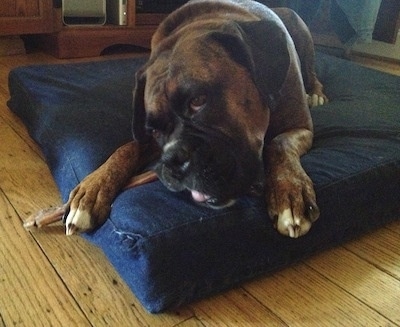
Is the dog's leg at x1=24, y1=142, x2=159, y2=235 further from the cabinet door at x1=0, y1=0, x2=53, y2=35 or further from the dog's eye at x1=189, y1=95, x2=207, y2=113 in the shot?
the cabinet door at x1=0, y1=0, x2=53, y2=35

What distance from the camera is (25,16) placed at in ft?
10.6

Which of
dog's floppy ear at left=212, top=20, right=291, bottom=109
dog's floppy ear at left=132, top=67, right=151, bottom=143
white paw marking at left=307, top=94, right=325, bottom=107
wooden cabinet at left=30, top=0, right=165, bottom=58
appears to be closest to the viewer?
dog's floppy ear at left=212, top=20, right=291, bottom=109

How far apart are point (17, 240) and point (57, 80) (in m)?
0.97

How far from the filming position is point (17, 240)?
51.3 inches

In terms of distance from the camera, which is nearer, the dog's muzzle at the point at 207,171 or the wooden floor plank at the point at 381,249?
the dog's muzzle at the point at 207,171

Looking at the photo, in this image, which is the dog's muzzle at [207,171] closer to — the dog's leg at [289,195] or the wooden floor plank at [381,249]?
the dog's leg at [289,195]

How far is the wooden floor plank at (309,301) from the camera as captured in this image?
107 cm

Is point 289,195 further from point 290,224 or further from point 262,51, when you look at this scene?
point 262,51

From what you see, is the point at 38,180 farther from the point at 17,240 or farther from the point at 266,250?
the point at 266,250

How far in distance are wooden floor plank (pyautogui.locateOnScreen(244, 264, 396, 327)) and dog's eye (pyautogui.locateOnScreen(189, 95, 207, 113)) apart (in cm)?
44

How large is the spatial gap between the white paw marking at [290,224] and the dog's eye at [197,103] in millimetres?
313

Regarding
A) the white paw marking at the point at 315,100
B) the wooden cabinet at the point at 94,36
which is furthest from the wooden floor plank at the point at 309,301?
the wooden cabinet at the point at 94,36

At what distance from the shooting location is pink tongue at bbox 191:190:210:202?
1164mm

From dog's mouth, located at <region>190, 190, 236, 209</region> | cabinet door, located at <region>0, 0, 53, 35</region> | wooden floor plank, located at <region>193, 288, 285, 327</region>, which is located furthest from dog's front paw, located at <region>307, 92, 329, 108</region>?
cabinet door, located at <region>0, 0, 53, 35</region>
